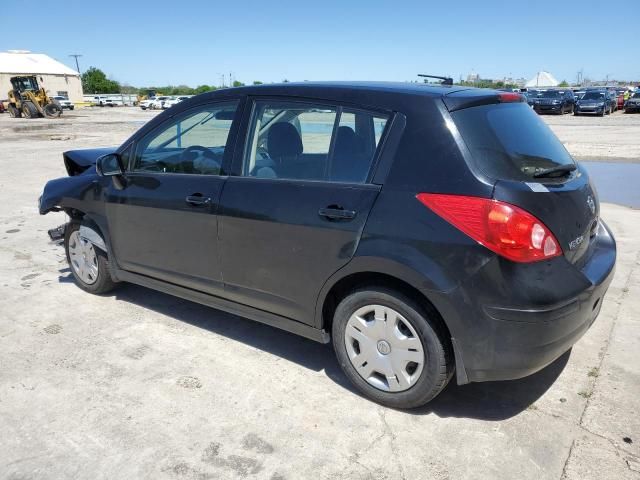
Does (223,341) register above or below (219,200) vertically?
below

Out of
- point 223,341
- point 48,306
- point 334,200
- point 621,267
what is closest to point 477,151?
point 334,200

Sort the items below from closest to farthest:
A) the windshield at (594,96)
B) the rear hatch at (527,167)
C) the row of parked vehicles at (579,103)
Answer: the rear hatch at (527,167) → the row of parked vehicles at (579,103) → the windshield at (594,96)

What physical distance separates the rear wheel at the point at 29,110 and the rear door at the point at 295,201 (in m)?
41.1

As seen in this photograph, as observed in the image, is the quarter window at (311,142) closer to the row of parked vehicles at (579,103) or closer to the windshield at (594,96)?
the row of parked vehicles at (579,103)

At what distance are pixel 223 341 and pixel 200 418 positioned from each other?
0.95 m

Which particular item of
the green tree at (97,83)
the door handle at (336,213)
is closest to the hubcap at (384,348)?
the door handle at (336,213)

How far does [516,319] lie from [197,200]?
2134 mm

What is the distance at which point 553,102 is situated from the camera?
33.6 meters

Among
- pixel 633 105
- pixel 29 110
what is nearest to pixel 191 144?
pixel 633 105

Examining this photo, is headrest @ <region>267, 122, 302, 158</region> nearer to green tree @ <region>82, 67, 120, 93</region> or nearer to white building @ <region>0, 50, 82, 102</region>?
white building @ <region>0, 50, 82, 102</region>

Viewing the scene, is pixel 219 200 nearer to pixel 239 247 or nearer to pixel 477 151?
pixel 239 247

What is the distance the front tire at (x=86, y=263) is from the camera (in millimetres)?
4469

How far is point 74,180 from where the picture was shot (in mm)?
4461

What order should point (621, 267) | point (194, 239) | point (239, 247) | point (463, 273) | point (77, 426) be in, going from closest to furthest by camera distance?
1. point (463, 273)
2. point (77, 426)
3. point (239, 247)
4. point (194, 239)
5. point (621, 267)
